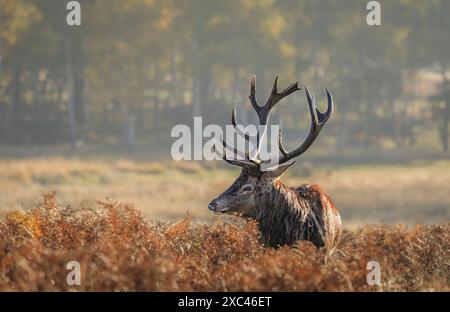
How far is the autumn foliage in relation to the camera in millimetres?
5953

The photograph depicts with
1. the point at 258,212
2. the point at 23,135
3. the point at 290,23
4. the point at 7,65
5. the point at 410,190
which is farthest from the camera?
the point at 290,23

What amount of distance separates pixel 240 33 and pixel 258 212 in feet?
135

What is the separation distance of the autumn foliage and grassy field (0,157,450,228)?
1133 cm

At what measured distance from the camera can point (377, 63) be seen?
5522 cm

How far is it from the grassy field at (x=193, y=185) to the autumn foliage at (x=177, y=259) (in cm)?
1133

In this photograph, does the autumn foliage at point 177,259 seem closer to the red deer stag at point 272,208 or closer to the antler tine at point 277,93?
the red deer stag at point 272,208

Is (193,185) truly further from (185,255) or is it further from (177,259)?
(177,259)

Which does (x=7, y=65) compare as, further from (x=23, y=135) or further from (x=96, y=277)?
(x=96, y=277)

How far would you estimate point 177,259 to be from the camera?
22.1 ft

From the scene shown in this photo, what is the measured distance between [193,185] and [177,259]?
75.7 feet

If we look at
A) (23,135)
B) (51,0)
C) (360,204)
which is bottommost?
(360,204)

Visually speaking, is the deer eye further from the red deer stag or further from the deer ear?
the deer ear
